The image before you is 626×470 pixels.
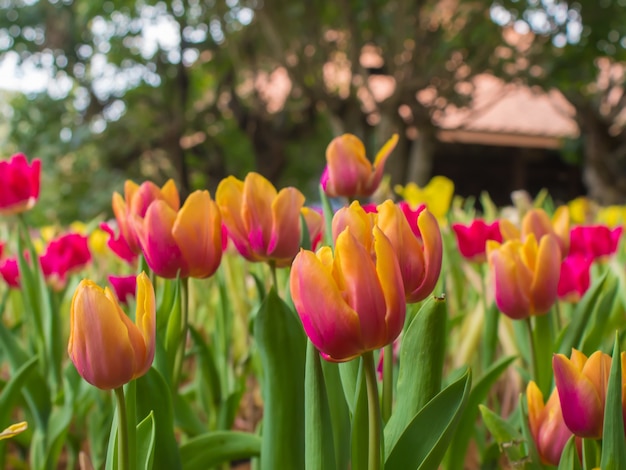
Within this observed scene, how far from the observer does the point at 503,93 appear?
8.46 metres

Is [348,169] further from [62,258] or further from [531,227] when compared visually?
[62,258]

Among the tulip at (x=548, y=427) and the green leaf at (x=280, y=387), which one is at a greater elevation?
the green leaf at (x=280, y=387)

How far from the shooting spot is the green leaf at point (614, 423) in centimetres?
46

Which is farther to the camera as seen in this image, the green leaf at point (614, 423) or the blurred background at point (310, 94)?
the blurred background at point (310, 94)

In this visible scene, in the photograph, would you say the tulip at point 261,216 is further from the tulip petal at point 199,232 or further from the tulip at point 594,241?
the tulip at point 594,241

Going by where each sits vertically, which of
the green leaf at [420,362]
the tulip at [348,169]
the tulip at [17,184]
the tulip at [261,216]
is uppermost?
the tulip at [17,184]

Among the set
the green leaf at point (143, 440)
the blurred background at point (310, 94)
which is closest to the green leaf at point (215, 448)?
the green leaf at point (143, 440)

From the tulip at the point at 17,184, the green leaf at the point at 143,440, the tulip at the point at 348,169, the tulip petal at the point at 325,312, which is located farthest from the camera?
the tulip at the point at 17,184

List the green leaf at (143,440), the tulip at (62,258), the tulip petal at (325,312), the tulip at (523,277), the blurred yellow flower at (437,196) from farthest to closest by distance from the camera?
the blurred yellow flower at (437,196) < the tulip at (62,258) < the tulip at (523,277) < the green leaf at (143,440) < the tulip petal at (325,312)

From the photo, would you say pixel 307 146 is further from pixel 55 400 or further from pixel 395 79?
pixel 55 400

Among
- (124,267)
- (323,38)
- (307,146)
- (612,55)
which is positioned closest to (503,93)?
(612,55)

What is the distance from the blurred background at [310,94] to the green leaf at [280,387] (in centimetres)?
698

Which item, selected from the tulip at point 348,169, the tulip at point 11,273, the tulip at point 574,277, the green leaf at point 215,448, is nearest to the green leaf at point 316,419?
the green leaf at point 215,448

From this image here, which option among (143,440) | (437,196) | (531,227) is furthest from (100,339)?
(437,196)
